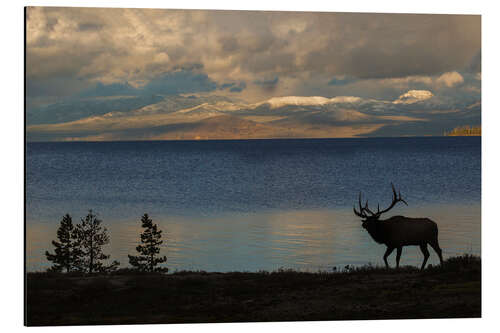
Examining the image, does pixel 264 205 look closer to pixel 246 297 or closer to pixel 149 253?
pixel 246 297

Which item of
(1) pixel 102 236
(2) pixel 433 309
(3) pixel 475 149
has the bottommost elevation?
(2) pixel 433 309

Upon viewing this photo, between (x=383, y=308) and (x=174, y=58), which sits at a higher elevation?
(x=174, y=58)

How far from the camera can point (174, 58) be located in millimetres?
14430

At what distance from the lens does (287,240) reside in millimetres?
14812

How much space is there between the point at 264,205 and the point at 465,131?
4.12 m

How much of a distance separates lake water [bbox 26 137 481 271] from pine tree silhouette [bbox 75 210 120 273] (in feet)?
0.52

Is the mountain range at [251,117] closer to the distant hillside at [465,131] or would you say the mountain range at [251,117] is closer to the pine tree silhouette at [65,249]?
the distant hillside at [465,131]

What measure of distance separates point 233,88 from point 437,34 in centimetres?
394

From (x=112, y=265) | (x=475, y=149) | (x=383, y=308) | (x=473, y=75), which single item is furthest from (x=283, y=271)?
(x=473, y=75)

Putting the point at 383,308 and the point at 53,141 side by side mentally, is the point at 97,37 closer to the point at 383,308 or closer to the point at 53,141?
the point at 53,141

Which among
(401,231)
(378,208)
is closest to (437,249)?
(401,231)

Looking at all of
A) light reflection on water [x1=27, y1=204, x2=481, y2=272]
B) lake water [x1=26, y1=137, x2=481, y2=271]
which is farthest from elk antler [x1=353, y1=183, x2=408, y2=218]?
light reflection on water [x1=27, y1=204, x2=481, y2=272]

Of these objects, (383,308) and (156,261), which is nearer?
(383,308)

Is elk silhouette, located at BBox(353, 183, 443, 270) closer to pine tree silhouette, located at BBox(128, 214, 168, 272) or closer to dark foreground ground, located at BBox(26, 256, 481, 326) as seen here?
dark foreground ground, located at BBox(26, 256, 481, 326)
